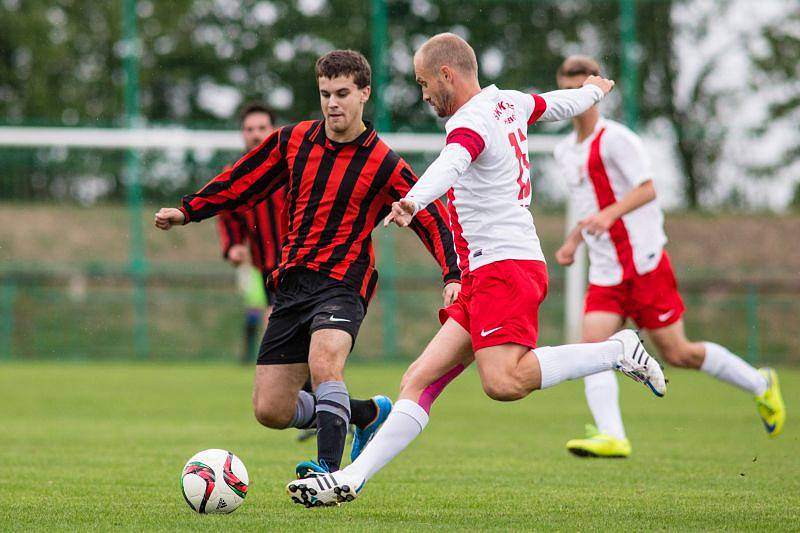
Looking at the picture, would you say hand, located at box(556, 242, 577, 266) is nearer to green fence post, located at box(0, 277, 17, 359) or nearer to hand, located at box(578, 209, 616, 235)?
hand, located at box(578, 209, 616, 235)

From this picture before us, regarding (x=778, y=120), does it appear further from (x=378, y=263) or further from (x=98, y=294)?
(x=98, y=294)

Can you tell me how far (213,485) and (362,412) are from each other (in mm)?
1421

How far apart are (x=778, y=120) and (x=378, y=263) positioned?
7095 mm

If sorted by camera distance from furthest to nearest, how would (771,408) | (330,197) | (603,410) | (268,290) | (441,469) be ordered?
1. (771,408)
2. (603,410)
3. (441,469)
4. (268,290)
5. (330,197)

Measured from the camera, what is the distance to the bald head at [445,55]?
509 centimetres

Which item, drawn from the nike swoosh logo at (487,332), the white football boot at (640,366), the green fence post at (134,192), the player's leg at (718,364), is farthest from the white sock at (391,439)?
the green fence post at (134,192)

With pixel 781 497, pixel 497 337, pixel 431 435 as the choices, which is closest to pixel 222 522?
pixel 497 337

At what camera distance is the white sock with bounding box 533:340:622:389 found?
5.17m

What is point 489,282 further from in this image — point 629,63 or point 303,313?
point 629,63

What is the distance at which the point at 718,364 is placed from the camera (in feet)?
24.2

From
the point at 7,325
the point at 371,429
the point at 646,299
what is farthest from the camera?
the point at 7,325

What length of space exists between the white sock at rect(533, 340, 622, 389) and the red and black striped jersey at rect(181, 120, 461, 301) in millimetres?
639

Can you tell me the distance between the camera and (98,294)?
20.7 metres

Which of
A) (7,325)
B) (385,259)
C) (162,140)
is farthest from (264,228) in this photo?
(7,325)
